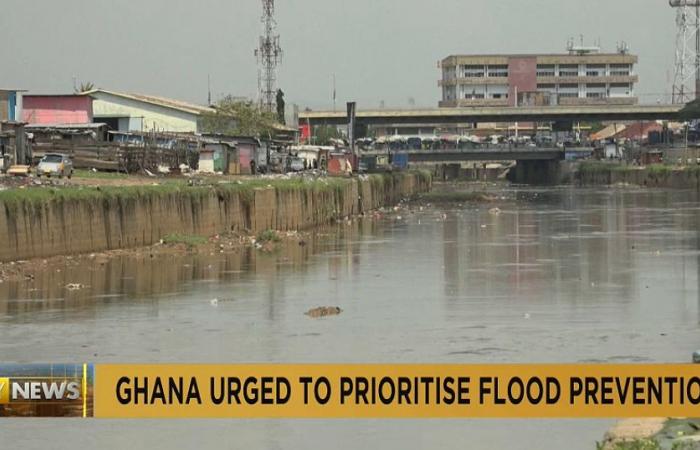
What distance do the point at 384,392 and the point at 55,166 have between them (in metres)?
45.8

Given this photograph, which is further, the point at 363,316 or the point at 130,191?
the point at 130,191

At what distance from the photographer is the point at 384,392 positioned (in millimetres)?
14062

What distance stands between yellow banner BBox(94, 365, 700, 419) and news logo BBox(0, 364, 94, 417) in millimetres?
166

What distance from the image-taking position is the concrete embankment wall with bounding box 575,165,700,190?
420 feet

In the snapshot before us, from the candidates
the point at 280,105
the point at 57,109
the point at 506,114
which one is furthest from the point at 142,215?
the point at 506,114

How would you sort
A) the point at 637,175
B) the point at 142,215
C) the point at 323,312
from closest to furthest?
the point at 323,312, the point at 142,215, the point at 637,175

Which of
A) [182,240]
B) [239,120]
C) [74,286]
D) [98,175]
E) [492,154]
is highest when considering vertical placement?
[239,120]

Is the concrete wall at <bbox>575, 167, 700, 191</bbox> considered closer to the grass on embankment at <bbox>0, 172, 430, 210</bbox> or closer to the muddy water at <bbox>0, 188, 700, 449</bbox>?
the grass on embankment at <bbox>0, 172, 430, 210</bbox>

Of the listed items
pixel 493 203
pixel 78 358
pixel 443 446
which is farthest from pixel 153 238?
pixel 493 203

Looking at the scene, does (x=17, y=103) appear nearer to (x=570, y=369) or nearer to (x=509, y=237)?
(x=509, y=237)

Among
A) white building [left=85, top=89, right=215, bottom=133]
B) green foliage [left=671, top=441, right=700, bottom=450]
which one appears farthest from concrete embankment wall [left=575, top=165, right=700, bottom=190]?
green foliage [left=671, top=441, right=700, bottom=450]

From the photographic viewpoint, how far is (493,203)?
98125mm

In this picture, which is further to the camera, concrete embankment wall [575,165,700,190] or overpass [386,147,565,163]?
overpass [386,147,565,163]

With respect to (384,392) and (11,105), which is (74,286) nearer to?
(384,392)
